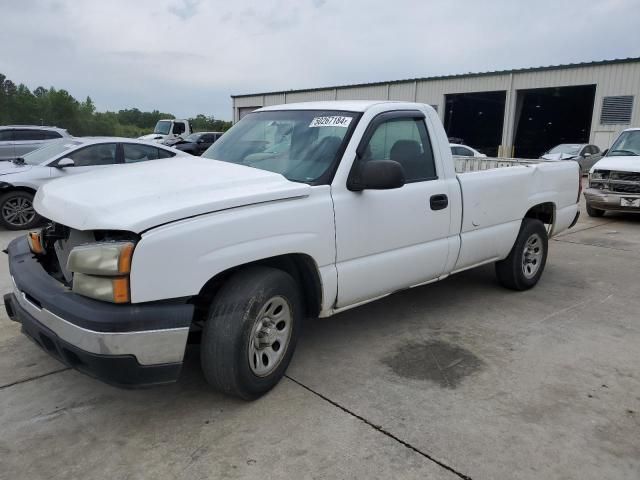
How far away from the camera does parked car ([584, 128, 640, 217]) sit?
1067 cm

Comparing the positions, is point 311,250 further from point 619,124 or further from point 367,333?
point 619,124

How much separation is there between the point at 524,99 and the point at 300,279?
117ft

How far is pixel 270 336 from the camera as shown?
339 cm

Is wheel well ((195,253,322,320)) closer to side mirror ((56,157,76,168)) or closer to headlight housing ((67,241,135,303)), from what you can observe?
headlight housing ((67,241,135,303))

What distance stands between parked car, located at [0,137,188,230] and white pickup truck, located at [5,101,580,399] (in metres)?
5.89

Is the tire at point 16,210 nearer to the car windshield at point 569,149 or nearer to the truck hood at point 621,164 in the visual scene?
the truck hood at point 621,164

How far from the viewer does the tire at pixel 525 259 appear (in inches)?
219

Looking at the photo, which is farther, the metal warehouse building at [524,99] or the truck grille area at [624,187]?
the metal warehouse building at [524,99]

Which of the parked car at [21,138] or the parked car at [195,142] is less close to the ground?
the parked car at [21,138]

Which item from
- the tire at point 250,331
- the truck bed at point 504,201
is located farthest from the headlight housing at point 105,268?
the truck bed at point 504,201

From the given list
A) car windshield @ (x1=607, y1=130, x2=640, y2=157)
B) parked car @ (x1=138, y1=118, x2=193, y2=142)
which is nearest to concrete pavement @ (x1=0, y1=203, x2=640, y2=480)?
car windshield @ (x1=607, y1=130, x2=640, y2=157)

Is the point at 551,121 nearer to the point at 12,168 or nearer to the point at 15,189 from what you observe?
the point at 12,168

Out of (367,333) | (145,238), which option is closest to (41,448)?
(145,238)

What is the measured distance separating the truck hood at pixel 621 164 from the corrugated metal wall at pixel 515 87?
14.6m
